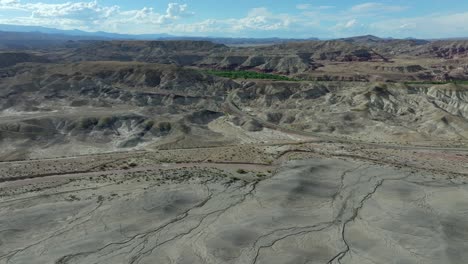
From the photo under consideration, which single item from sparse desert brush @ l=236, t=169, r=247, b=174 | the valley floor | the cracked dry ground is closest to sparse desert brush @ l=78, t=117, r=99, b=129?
the valley floor

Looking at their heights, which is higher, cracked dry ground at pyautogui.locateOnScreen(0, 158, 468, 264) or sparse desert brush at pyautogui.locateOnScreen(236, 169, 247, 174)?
cracked dry ground at pyautogui.locateOnScreen(0, 158, 468, 264)

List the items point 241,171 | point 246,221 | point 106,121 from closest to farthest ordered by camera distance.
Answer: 1. point 246,221
2. point 241,171
3. point 106,121

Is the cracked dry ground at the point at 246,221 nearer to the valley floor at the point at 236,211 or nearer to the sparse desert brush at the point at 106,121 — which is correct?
A: the valley floor at the point at 236,211

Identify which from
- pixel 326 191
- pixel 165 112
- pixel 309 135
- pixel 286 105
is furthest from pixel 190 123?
pixel 326 191

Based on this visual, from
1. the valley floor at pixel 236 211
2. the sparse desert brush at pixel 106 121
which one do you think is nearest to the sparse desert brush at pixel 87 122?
the sparse desert brush at pixel 106 121

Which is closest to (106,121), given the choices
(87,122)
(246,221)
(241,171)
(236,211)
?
(87,122)

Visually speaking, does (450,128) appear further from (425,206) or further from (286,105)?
(425,206)

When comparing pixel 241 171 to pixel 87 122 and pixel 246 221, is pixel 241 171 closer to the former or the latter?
pixel 246 221

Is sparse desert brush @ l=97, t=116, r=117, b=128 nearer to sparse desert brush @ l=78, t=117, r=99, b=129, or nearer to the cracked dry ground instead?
sparse desert brush @ l=78, t=117, r=99, b=129

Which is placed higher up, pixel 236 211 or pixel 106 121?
pixel 236 211

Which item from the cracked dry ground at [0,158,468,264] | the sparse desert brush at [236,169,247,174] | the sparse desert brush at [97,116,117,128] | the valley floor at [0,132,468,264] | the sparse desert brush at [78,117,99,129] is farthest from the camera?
the sparse desert brush at [97,116,117,128]
